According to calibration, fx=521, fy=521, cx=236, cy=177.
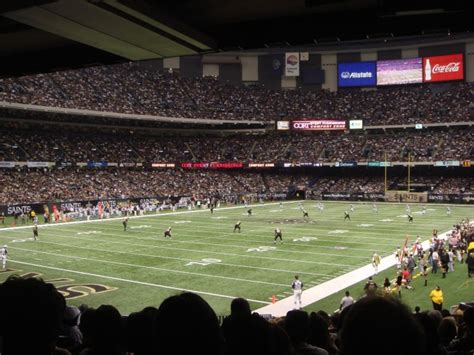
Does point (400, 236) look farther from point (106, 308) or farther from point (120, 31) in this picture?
point (106, 308)

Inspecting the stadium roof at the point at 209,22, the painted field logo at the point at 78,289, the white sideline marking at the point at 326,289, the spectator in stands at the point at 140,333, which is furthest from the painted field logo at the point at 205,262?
the spectator in stands at the point at 140,333

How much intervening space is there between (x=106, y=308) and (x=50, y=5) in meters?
3.89

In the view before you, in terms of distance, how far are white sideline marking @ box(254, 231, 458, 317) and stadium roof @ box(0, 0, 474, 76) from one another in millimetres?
10013

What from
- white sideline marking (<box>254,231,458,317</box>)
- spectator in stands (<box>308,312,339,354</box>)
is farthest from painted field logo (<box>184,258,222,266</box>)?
spectator in stands (<box>308,312,339,354</box>)

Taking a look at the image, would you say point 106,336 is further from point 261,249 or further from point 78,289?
point 261,249

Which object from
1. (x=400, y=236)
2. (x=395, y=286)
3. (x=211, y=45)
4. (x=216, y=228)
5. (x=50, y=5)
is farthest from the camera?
(x=216, y=228)

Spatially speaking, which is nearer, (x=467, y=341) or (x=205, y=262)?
(x=467, y=341)

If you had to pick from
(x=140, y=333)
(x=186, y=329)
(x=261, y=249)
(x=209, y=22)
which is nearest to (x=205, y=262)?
(x=261, y=249)

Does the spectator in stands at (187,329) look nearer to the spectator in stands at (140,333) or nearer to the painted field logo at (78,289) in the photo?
the spectator in stands at (140,333)

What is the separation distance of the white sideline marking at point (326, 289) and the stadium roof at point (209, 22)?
10.0 metres

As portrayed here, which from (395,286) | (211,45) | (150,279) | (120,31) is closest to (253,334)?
(120,31)

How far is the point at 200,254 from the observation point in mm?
27141

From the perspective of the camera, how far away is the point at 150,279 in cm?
2145

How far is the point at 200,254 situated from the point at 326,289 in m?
9.47
